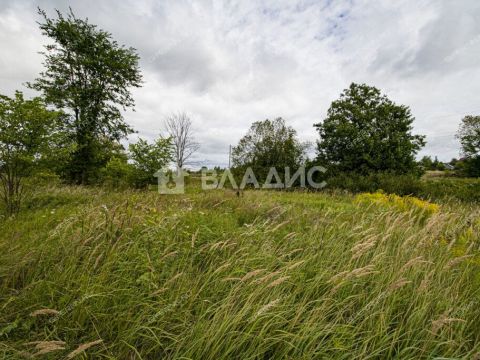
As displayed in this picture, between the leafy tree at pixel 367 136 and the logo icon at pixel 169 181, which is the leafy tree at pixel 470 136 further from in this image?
the logo icon at pixel 169 181

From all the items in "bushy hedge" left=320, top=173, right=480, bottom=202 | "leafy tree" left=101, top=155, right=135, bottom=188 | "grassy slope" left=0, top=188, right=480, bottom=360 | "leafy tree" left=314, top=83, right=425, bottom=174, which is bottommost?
"grassy slope" left=0, top=188, right=480, bottom=360

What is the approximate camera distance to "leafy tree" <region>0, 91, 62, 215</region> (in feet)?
18.5

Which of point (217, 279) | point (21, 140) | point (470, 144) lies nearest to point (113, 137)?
point (21, 140)

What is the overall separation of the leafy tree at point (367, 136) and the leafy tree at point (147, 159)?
16.6 meters

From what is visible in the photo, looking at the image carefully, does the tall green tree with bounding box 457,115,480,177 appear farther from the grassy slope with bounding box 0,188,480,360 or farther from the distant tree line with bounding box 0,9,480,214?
the grassy slope with bounding box 0,188,480,360

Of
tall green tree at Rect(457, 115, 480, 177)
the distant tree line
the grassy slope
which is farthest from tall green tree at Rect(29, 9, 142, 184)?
tall green tree at Rect(457, 115, 480, 177)

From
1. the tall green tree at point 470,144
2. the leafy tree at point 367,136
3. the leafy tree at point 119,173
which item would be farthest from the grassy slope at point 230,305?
Result: the tall green tree at point 470,144

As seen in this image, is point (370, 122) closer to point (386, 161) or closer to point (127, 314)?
point (386, 161)

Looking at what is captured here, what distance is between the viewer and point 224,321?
155cm

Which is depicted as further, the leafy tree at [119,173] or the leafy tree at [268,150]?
the leafy tree at [268,150]

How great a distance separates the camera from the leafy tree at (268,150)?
92.9ft

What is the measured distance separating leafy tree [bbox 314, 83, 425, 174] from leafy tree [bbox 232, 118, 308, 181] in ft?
16.6

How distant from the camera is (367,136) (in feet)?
70.1

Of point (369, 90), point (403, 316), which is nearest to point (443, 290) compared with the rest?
point (403, 316)
